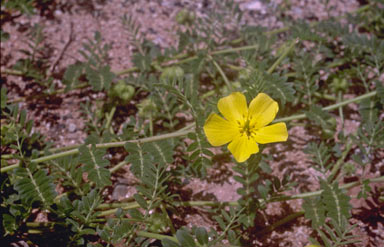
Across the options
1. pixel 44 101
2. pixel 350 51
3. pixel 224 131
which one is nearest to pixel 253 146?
pixel 224 131

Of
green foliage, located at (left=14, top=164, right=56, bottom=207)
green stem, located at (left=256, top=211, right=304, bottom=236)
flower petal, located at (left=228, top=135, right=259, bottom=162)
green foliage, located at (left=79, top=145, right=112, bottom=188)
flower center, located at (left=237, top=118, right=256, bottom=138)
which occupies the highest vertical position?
flower center, located at (left=237, top=118, right=256, bottom=138)

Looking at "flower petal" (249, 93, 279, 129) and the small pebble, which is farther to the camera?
the small pebble

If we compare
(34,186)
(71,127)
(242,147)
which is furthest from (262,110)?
(71,127)

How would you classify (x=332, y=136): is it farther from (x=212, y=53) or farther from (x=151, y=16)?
(x=151, y=16)

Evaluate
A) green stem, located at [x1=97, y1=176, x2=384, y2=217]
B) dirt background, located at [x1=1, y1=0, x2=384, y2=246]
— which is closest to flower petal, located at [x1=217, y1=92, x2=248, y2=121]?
green stem, located at [x1=97, y1=176, x2=384, y2=217]

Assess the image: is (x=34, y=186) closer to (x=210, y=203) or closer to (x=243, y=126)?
(x=210, y=203)

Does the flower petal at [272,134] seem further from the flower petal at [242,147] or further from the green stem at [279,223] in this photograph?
the green stem at [279,223]

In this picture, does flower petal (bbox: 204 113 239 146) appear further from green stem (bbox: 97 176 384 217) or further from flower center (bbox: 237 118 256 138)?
green stem (bbox: 97 176 384 217)
